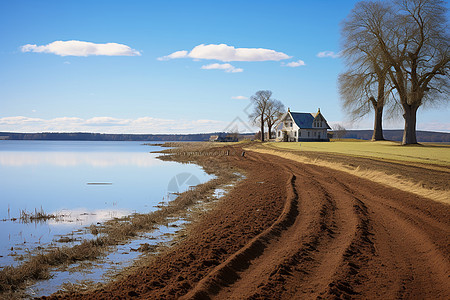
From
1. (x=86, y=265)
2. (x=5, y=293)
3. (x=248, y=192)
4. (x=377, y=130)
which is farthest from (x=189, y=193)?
(x=377, y=130)

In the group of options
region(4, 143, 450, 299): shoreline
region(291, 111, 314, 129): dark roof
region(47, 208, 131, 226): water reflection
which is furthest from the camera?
region(291, 111, 314, 129): dark roof

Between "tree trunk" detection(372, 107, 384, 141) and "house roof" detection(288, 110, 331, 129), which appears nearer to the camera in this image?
"tree trunk" detection(372, 107, 384, 141)

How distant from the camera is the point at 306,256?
24.3ft

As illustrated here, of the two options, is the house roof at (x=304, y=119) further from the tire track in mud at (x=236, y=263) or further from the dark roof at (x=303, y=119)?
the tire track in mud at (x=236, y=263)

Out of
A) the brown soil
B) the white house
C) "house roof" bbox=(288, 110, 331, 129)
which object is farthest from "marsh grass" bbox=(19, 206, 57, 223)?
"house roof" bbox=(288, 110, 331, 129)

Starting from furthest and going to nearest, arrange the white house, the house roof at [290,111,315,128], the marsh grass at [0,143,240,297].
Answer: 1. the house roof at [290,111,315,128]
2. the white house
3. the marsh grass at [0,143,240,297]

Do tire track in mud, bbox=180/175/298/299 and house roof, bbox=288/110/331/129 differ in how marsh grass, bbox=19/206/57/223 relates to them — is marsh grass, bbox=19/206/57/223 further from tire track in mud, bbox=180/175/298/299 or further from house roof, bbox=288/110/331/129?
house roof, bbox=288/110/331/129

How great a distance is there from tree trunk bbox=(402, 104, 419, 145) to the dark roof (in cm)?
3751

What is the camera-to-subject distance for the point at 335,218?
1085 centimetres

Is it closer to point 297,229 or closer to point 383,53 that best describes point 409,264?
point 297,229

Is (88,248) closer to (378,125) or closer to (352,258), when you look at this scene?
(352,258)

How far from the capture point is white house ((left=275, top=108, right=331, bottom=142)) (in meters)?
78.0

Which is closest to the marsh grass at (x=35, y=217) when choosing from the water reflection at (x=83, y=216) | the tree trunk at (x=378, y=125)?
the water reflection at (x=83, y=216)

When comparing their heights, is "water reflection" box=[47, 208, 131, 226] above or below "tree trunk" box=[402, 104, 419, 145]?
below
